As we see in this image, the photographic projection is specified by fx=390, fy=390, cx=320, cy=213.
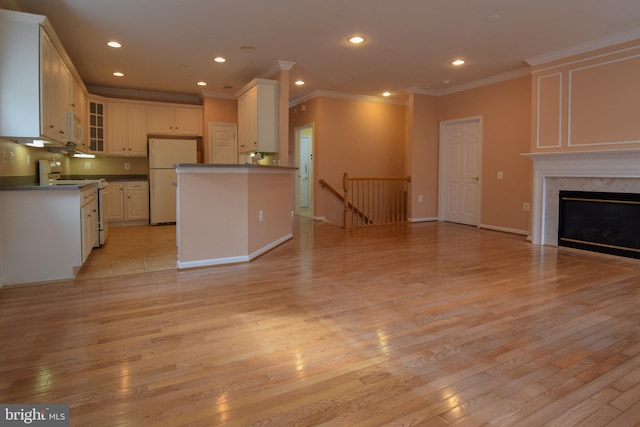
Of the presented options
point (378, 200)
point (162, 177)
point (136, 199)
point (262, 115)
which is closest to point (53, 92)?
point (262, 115)

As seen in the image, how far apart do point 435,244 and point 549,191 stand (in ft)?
5.56

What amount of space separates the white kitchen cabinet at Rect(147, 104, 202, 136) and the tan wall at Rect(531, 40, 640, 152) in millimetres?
5910

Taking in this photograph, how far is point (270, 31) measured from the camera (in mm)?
4426

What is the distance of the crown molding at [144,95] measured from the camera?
23.8 feet

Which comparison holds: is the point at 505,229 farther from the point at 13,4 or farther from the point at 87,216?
the point at 13,4

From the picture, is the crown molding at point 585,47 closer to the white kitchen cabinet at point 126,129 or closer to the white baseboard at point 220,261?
the white baseboard at point 220,261

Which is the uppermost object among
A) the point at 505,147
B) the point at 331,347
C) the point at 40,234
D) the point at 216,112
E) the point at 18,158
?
the point at 216,112

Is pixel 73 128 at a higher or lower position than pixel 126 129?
lower

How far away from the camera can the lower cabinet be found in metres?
7.06

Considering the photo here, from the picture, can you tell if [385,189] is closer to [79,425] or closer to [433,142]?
[433,142]

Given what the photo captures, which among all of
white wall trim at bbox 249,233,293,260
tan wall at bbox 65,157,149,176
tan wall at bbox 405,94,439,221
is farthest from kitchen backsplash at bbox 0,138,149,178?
tan wall at bbox 405,94,439,221

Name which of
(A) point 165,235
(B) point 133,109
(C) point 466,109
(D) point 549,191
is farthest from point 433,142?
(B) point 133,109

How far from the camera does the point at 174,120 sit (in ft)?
24.9

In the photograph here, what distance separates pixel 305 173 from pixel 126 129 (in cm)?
469
